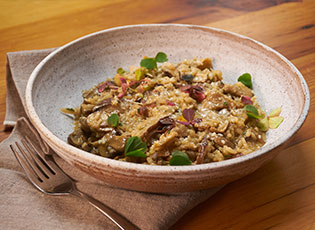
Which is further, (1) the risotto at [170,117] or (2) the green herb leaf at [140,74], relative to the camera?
(2) the green herb leaf at [140,74]

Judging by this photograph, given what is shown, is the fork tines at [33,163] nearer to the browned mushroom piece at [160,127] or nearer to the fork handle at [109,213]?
the fork handle at [109,213]

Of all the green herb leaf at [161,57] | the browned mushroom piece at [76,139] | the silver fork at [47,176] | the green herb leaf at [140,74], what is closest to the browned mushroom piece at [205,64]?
the green herb leaf at [161,57]

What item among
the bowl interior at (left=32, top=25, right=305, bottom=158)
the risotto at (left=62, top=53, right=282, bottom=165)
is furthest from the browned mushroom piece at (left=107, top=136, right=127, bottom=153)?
the bowl interior at (left=32, top=25, right=305, bottom=158)

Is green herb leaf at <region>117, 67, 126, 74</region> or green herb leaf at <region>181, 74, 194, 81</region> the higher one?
green herb leaf at <region>181, 74, 194, 81</region>

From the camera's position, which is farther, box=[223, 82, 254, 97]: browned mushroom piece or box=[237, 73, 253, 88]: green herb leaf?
box=[237, 73, 253, 88]: green herb leaf

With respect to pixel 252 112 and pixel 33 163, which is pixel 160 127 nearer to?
pixel 252 112

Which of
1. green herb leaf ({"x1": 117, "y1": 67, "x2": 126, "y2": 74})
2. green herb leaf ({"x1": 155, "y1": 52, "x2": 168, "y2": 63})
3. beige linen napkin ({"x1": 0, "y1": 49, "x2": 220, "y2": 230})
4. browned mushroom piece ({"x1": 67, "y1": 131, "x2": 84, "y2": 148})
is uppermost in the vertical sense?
green herb leaf ({"x1": 155, "y1": 52, "x2": 168, "y2": 63})

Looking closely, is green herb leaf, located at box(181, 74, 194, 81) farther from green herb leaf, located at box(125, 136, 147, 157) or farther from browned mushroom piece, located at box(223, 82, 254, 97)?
green herb leaf, located at box(125, 136, 147, 157)

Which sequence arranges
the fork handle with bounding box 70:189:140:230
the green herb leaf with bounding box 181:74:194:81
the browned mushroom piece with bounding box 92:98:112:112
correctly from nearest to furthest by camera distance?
the fork handle with bounding box 70:189:140:230
the browned mushroom piece with bounding box 92:98:112:112
the green herb leaf with bounding box 181:74:194:81
